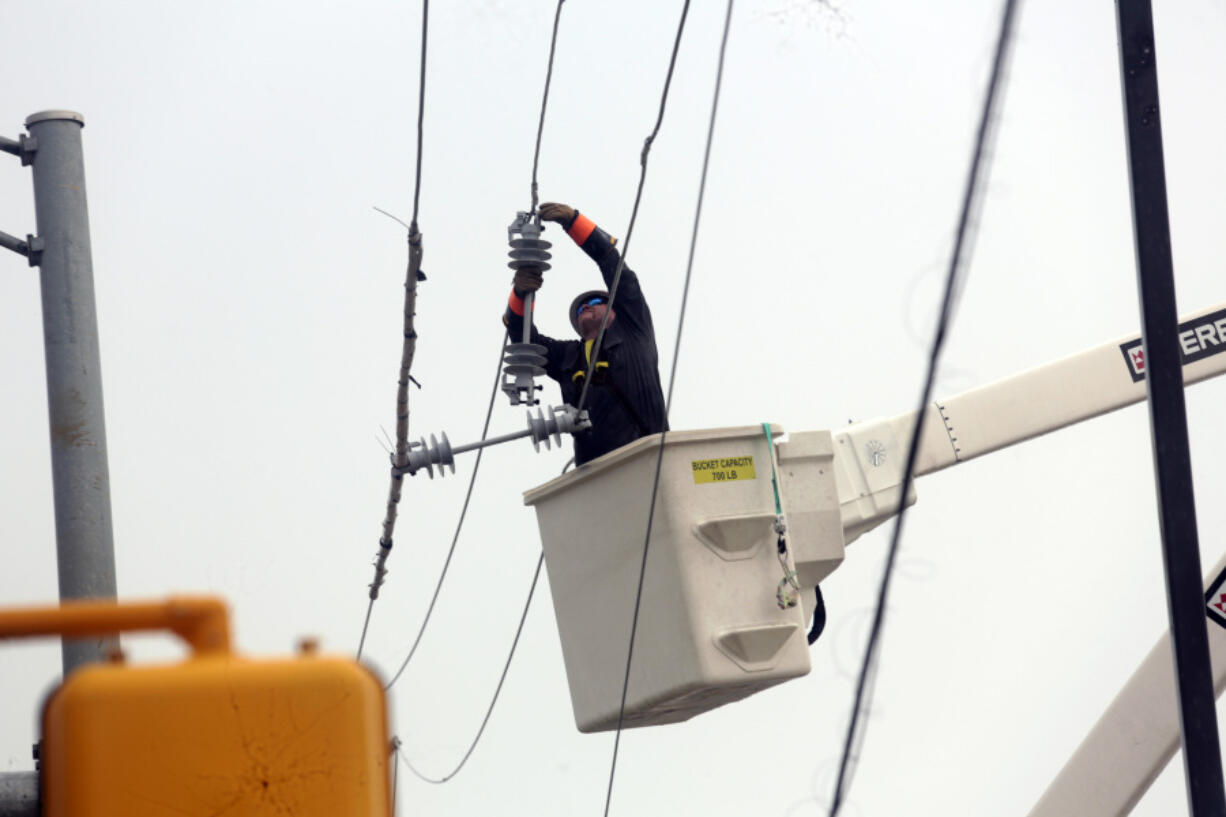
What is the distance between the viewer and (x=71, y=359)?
455 cm

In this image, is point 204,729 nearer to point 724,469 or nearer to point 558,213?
point 724,469

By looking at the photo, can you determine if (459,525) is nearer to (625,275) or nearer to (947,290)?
(625,275)

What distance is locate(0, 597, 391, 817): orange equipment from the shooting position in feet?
3.16

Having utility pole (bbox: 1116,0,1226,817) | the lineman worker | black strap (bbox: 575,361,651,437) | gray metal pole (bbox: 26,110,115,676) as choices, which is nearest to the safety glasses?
the lineman worker

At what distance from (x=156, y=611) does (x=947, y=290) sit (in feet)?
4.60

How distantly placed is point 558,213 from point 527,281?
322mm

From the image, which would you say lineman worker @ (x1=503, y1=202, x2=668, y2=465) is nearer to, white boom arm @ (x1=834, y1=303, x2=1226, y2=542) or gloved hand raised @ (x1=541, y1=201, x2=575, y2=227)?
gloved hand raised @ (x1=541, y1=201, x2=575, y2=227)

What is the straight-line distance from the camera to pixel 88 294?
4738 millimetres

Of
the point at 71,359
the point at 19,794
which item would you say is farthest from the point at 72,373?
the point at 19,794

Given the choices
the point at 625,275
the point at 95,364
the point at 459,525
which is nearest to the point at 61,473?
the point at 95,364

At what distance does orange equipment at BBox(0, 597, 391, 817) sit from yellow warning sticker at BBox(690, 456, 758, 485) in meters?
3.57

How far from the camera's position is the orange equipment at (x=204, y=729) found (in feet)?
3.16

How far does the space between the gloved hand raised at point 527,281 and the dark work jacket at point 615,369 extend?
0.17 meters

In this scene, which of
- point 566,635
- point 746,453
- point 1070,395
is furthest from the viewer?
point 1070,395
